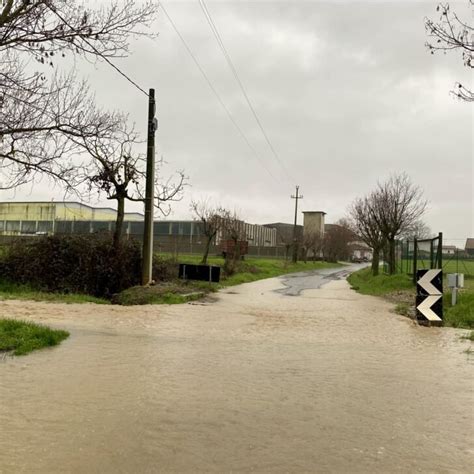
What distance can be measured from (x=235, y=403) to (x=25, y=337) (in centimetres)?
425

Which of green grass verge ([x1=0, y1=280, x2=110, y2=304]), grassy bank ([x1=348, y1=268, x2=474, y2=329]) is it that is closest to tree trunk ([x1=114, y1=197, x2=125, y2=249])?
green grass verge ([x1=0, y1=280, x2=110, y2=304])

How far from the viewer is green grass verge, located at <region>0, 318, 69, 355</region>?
7.75m

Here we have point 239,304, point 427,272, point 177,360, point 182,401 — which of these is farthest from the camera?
point 239,304

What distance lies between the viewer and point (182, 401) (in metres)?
5.55

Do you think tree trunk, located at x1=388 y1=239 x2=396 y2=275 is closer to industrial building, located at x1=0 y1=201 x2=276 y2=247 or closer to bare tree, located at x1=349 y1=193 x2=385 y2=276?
bare tree, located at x1=349 y1=193 x2=385 y2=276

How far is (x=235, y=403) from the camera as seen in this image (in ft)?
18.2

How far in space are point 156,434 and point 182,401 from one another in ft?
3.48

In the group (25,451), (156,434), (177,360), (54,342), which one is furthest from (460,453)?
(54,342)

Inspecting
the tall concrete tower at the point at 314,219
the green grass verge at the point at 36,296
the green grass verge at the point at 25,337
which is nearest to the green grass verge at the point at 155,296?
the green grass verge at the point at 36,296

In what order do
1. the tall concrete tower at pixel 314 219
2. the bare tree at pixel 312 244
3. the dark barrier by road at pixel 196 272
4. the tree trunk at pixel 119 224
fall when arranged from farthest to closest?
the tall concrete tower at pixel 314 219 < the bare tree at pixel 312 244 < the dark barrier by road at pixel 196 272 < the tree trunk at pixel 119 224

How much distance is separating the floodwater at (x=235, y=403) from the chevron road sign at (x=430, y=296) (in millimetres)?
1787

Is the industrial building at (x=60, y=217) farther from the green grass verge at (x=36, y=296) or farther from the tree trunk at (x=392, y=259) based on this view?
the green grass verge at (x=36, y=296)

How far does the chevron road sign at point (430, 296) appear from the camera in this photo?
1225 cm

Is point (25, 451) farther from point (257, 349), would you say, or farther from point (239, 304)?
point (239, 304)
